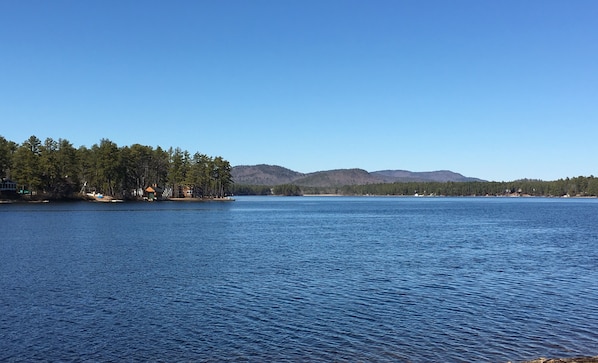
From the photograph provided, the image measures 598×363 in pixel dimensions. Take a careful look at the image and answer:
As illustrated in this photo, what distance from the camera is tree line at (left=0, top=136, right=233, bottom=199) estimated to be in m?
141

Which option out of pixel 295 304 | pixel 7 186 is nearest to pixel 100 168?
pixel 7 186

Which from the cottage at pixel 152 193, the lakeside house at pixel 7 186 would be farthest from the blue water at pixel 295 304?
the cottage at pixel 152 193

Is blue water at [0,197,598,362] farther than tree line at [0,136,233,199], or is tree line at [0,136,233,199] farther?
tree line at [0,136,233,199]

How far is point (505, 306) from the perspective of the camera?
24.0 m

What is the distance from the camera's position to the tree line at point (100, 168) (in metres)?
141

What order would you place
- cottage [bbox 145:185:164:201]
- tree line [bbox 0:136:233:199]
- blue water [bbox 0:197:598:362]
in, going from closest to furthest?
blue water [bbox 0:197:598:362], tree line [bbox 0:136:233:199], cottage [bbox 145:185:164:201]

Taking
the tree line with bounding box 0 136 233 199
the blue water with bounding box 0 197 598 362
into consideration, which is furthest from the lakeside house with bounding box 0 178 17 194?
the blue water with bounding box 0 197 598 362

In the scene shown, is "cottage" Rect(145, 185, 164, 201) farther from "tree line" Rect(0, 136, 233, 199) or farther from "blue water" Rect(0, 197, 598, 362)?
"blue water" Rect(0, 197, 598, 362)

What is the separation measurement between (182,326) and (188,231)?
47763 mm

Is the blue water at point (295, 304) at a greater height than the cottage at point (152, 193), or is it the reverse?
the cottage at point (152, 193)

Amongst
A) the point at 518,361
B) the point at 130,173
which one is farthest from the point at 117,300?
the point at 130,173

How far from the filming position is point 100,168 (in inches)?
6132

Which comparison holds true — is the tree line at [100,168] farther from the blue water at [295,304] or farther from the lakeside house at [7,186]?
the blue water at [295,304]

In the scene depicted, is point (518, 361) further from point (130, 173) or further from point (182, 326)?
point (130, 173)
